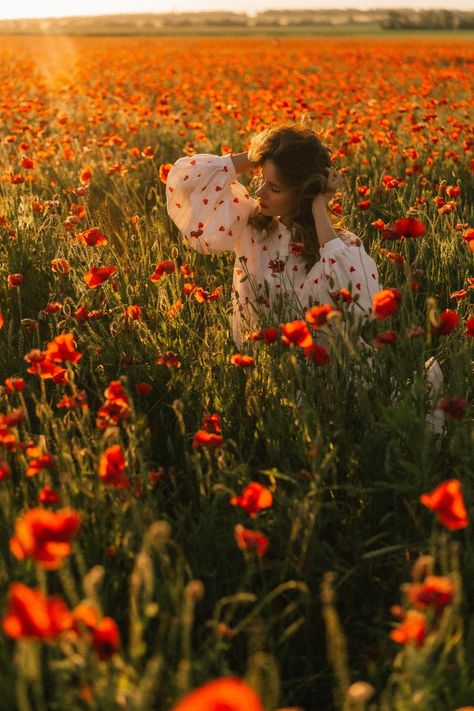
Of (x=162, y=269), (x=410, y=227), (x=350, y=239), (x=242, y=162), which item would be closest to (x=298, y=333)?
(x=410, y=227)

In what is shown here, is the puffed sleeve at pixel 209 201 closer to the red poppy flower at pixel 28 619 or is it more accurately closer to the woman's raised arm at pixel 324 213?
the woman's raised arm at pixel 324 213

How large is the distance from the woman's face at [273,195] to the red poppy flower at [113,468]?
1838mm

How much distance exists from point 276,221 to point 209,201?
0.31 metres

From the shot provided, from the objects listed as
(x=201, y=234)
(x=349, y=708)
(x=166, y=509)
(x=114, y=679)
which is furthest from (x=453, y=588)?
(x=201, y=234)

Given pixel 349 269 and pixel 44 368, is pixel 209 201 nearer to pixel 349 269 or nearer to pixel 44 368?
pixel 349 269

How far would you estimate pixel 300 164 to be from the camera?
3174 millimetres

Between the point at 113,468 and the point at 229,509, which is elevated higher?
the point at 113,468

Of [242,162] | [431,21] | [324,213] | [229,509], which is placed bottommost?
[229,509]

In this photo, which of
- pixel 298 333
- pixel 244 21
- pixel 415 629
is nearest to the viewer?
pixel 415 629

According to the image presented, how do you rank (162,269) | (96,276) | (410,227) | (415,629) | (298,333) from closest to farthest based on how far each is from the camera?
1. (415,629)
2. (298,333)
3. (410,227)
4. (96,276)
5. (162,269)

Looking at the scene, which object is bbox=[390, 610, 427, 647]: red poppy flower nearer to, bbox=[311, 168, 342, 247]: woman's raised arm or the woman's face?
bbox=[311, 168, 342, 247]: woman's raised arm

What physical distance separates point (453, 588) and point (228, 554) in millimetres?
738

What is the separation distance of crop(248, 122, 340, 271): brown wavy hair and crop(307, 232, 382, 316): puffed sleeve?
0.13m

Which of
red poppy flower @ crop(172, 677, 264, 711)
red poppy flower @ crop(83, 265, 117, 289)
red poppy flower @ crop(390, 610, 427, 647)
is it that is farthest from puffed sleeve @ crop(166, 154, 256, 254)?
red poppy flower @ crop(172, 677, 264, 711)
